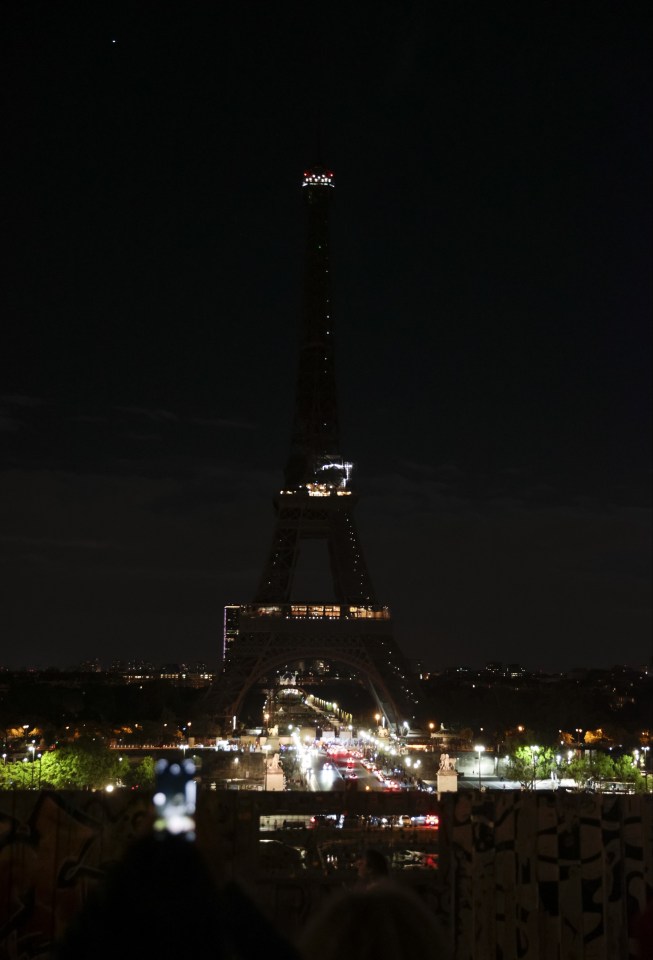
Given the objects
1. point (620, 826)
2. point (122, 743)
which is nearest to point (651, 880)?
point (620, 826)

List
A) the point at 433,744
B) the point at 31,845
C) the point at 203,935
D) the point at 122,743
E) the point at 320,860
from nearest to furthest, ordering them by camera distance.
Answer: the point at 203,935 → the point at 31,845 → the point at 320,860 → the point at 433,744 → the point at 122,743

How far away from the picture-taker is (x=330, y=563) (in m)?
62.2

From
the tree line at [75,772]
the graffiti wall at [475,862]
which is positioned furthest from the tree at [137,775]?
the graffiti wall at [475,862]

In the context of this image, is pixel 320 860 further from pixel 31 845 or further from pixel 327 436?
pixel 327 436

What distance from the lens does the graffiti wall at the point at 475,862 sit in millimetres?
7637

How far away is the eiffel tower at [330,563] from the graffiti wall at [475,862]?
46.6 metres

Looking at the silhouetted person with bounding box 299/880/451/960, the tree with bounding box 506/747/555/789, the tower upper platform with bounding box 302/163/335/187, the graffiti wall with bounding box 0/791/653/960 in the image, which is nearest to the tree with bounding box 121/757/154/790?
the tree with bounding box 506/747/555/789

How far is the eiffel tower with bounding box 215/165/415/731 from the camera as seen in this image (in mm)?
55594

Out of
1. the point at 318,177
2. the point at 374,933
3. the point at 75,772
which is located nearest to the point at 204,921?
the point at 374,933

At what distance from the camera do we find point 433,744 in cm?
4775

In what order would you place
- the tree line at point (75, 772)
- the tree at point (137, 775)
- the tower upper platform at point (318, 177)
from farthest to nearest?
the tower upper platform at point (318, 177), the tree at point (137, 775), the tree line at point (75, 772)

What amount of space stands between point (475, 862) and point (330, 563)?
5413 cm

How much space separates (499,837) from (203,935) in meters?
6.35

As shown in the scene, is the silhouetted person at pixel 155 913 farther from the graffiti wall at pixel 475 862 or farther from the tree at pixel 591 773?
the tree at pixel 591 773
